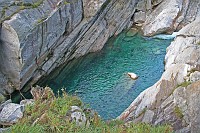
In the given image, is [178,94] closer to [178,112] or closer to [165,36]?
[178,112]

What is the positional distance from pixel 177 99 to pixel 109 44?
1867cm

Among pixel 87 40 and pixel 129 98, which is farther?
pixel 87 40

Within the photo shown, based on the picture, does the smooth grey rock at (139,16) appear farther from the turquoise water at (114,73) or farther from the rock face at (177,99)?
the rock face at (177,99)

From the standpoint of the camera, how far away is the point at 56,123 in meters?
11.0

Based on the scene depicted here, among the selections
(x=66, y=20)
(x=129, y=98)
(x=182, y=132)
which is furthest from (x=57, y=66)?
(x=182, y=132)

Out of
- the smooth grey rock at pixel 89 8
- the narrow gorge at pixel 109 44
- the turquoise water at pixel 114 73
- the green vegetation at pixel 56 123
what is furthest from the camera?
the smooth grey rock at pixel 89 8

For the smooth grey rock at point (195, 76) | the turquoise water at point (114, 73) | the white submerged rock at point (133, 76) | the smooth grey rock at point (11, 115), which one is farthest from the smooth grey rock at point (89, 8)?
the smooth grey rock at point (11, 115)

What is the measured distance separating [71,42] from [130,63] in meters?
5.56

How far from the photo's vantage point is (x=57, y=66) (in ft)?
99.6

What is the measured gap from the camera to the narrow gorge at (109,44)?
730 inches

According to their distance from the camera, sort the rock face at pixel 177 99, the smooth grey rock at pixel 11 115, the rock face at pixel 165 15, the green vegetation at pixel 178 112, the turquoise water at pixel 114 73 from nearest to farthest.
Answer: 1. the rock face at pixel 177 99
2. the green vegetation at pixel 178 112
3. the smooth grey rock at pixel 11 115
4. the turquoise water at pixel 114 73
5. the rock face at pixel 165 15

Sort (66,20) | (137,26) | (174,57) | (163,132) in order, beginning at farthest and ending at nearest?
(137,26), (66,20), (174,57), (163,132)

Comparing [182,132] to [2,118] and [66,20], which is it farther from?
[66,20]

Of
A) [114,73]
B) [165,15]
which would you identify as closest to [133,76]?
[114,73]
